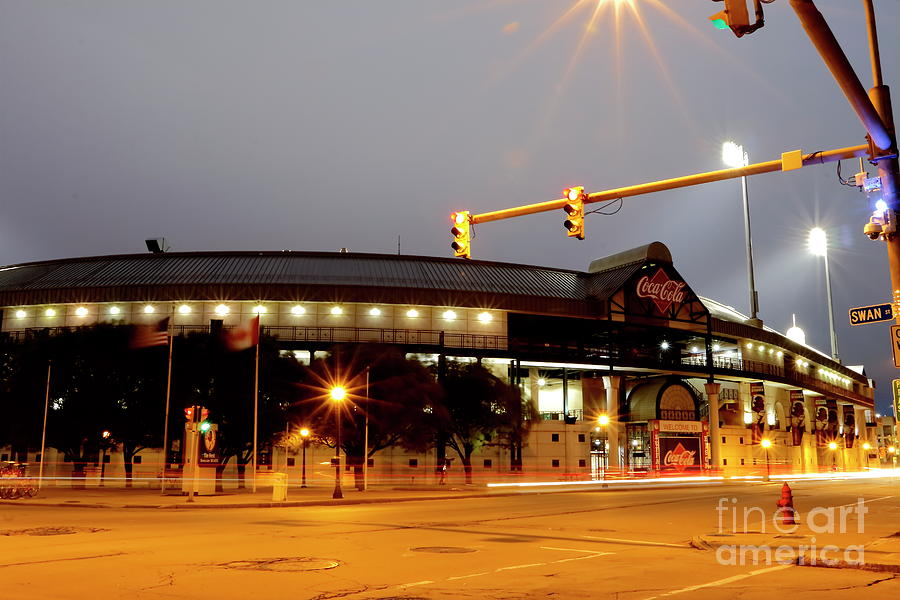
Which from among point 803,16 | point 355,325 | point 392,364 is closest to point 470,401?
point 392,364

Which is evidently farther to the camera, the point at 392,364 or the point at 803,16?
the point at 392,364

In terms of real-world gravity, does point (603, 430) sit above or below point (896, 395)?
above

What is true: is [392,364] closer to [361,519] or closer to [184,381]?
[184,381]

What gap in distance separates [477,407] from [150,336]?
21053 mm

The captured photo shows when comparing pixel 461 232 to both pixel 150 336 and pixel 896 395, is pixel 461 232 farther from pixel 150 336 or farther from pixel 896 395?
pixel 150 336

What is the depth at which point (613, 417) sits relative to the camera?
68.4 meters

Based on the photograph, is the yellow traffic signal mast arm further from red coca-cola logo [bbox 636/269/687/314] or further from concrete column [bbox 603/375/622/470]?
red coca-cola logo [bbox 636/269/687/314]

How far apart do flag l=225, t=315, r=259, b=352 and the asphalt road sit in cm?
1623

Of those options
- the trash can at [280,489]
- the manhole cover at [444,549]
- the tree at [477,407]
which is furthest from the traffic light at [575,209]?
the tree at [477,407]

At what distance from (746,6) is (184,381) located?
44193 mm

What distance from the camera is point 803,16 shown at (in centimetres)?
965

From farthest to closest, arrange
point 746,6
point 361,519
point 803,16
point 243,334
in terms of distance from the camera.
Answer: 1. point 243,334
2. point 361,519
3. point 803,16
4. point 746,6

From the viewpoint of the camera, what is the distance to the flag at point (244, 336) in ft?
136

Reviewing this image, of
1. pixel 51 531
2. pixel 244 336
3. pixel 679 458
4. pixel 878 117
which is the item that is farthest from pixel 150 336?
pixel 679 458
